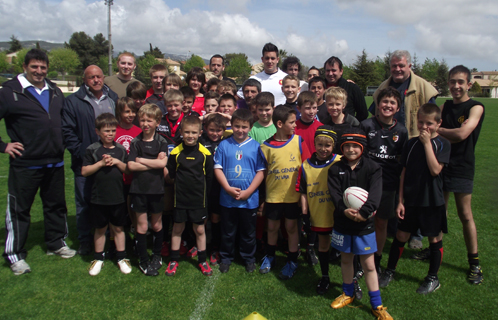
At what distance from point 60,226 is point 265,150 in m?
2.82

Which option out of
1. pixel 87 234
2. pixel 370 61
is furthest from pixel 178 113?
pixel 370 61

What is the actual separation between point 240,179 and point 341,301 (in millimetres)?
1587

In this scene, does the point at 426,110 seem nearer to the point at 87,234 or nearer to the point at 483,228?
the point at 483,228

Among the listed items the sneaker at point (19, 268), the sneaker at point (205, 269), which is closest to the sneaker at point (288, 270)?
the sneaker at point (205, 269)

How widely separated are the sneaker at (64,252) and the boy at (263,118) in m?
2.70

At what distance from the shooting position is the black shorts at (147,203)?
12.1 feet

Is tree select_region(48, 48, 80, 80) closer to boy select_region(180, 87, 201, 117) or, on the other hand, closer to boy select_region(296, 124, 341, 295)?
boy select_region(180, 87, 201, 117)

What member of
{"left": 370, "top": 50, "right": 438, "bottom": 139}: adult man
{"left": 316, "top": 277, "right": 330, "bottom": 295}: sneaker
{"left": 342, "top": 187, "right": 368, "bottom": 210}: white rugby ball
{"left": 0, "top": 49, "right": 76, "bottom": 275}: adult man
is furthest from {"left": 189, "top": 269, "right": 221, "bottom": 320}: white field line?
{"left": 370, "top": 50, "right": 438, "bottom": 139}: adult man

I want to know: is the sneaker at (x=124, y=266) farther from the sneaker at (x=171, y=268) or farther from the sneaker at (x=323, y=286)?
the sneaker at (x=323, y=286)

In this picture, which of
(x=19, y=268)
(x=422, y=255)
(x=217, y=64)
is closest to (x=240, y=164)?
(x=422, y=255)

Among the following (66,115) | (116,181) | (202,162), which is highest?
(66,115)

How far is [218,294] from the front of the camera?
11.2 ft

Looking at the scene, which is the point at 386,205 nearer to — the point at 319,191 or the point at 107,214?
the point at 319,191

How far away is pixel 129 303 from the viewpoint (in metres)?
Result: 3.25
